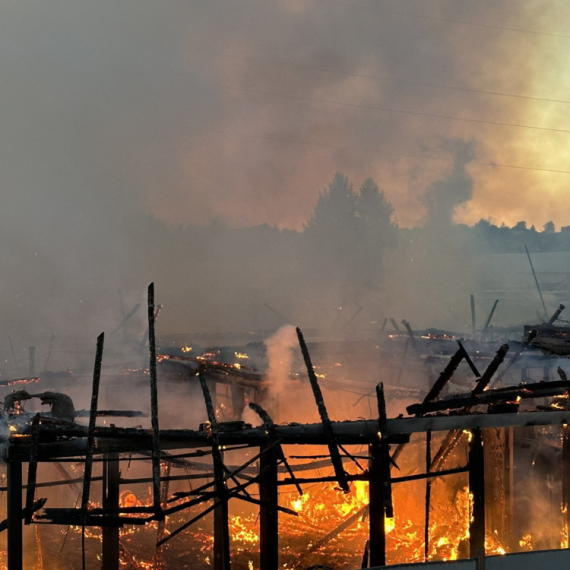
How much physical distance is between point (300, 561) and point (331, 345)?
1586 cm

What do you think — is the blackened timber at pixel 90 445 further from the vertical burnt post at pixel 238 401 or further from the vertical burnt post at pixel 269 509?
the vertical burnt post at pixel 238 401

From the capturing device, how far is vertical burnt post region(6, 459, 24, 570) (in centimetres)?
756

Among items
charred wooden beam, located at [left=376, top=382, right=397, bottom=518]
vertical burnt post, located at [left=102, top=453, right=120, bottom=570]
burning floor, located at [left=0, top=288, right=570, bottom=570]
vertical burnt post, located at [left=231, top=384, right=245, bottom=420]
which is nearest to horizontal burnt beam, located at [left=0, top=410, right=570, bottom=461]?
burning floor, located at [left=0, top=288, right=570, bottom=570]

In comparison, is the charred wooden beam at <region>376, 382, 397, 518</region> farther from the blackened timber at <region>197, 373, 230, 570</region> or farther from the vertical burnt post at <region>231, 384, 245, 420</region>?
the vertical burnt post at <region>231, 384, 245, 420</region>

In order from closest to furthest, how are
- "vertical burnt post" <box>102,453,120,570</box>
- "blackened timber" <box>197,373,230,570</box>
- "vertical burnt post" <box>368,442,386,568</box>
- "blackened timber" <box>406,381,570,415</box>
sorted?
1. "blackened timber" <box>197,373,230,570</box>
2. "vertical burnt post" <box>368,442,386,568</box>
3. "blackened timber" <box>406,381,570,415</box>
4. "vertical burnt post" <box>102,453,120,570</box>

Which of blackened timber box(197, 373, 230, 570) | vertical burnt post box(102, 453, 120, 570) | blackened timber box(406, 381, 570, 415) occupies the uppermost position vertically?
blackened timber box(406, 381, 570, 415)

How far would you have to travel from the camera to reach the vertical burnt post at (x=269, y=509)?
7.65 metres

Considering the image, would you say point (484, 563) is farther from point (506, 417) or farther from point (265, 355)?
point (265, 355)

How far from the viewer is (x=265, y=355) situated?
3019cm

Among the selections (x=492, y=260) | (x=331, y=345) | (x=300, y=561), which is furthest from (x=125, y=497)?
(x=492, y=260)

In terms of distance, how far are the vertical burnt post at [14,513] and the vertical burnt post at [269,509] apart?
3.96 m

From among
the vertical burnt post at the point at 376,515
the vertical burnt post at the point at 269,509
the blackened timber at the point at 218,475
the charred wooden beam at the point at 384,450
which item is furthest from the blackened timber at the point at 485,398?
the blackened timber at the point at 218,475

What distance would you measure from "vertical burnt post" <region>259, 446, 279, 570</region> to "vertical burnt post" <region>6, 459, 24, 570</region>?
13.0 ft

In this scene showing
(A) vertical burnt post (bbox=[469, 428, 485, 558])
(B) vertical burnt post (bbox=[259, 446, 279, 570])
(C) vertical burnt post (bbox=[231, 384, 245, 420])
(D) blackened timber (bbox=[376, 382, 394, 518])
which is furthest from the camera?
(C) vertical burnt post (bbox=[231, 384, 245, 420])
